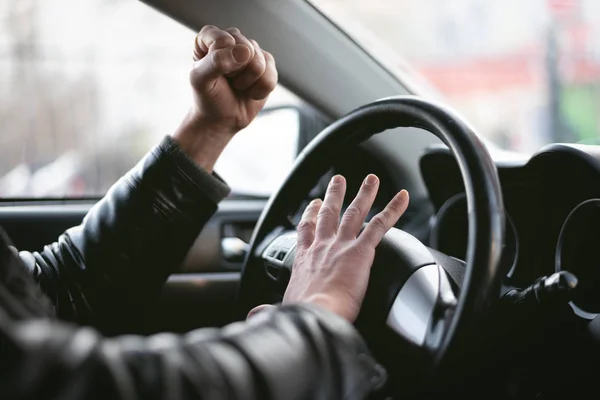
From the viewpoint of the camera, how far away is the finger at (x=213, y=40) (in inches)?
51.2

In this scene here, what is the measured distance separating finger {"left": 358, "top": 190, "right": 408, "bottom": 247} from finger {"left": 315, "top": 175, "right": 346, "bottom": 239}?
0.07 meters

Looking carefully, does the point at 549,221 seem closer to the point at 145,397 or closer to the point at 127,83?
the point at 145,397

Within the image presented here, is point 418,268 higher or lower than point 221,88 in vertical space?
lower

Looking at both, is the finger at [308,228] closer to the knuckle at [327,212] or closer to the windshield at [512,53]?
the knuckle at [327,212]

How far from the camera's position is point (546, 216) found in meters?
1.37

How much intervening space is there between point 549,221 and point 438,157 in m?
0.32

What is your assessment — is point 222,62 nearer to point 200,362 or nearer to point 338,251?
point 338,251

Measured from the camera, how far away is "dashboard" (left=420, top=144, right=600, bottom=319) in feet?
3.96

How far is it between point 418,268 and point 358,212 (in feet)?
0.40

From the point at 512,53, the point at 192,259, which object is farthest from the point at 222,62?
the point at 512,53

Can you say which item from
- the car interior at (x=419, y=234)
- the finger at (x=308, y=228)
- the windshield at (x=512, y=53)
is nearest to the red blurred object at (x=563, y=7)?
the windshield at (x=512, y=53)

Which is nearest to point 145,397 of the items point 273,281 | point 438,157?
point 273,281

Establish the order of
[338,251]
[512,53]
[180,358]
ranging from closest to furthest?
[180,358] → [338,251] → [512,53]

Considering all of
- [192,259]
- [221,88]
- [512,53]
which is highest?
[221,88]
